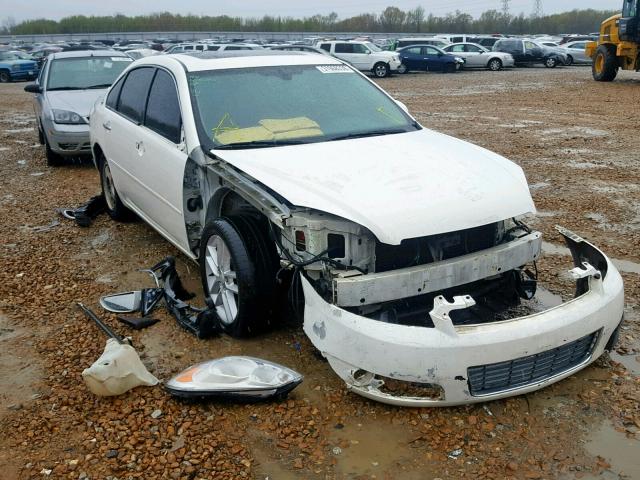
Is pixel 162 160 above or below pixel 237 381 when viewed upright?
above

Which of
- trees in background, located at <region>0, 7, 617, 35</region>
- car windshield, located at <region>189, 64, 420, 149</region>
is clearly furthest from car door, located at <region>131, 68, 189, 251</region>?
→ trees in background, located at <region>0, 7, 617, 35</region>

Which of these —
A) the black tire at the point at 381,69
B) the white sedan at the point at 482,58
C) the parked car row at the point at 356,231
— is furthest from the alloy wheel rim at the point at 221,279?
the white sedan at the point at 482,58

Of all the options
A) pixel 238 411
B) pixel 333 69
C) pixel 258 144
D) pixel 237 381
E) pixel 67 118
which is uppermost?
pixel 333 69

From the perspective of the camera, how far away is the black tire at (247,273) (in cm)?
369

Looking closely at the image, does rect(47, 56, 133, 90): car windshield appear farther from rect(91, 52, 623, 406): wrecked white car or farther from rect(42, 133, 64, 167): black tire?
rect(91, 52, 623, 406): wrecked white car

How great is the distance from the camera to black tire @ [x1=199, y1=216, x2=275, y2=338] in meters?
3.69

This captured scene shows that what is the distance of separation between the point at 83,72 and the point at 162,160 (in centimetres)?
663

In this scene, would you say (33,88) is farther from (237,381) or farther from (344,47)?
(344,47)

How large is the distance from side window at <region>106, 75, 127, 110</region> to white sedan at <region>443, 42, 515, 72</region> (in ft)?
84.8

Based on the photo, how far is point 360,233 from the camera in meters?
3.28

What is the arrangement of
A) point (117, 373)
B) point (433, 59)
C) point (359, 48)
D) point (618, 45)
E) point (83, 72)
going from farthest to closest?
point (433, 59) < point (359, 48) < point (618, 45) < point (83, 72) < point (117, 373)

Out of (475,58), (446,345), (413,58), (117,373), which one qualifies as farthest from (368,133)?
(475,58)

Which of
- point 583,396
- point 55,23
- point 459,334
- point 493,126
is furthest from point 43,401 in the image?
point 55,23

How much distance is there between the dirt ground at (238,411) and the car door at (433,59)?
77.4ft
